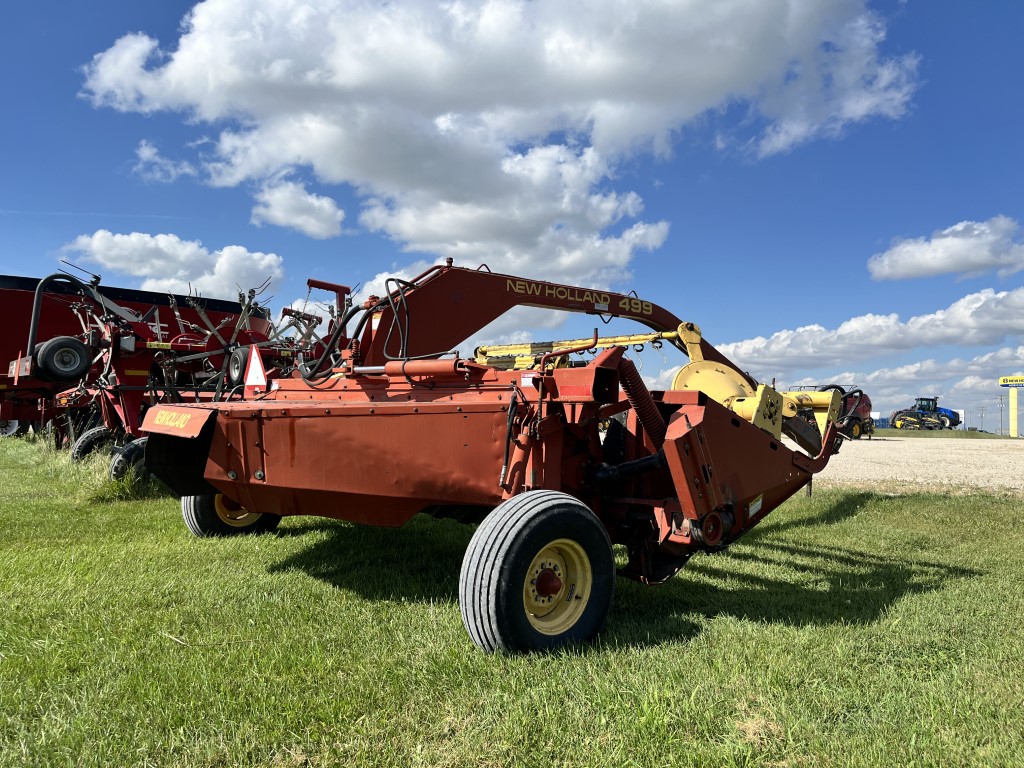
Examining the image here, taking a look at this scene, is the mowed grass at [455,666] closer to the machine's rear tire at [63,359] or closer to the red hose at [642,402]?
the red hose at [642,402]

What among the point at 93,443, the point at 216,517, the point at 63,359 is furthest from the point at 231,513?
the point at 93,443

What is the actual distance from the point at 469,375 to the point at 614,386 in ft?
3.00

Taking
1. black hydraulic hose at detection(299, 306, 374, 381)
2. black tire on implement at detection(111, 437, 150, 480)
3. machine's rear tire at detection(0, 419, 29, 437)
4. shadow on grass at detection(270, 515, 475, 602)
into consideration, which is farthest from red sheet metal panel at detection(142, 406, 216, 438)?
machine's rear tire at detection(0, 419, 29, 437)

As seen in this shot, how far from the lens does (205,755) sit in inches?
102

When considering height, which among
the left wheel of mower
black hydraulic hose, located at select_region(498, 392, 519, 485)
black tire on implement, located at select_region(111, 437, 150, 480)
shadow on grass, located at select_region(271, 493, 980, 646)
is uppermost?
black hydraulic hose, located at select_region(498, 392, 519, 485)

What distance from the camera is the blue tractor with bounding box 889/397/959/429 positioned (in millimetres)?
41188

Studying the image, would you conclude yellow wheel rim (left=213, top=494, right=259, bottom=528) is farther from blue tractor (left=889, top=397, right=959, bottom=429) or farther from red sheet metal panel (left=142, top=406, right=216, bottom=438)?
blue tractor (left=889, top=397, right=959, bottom=429)

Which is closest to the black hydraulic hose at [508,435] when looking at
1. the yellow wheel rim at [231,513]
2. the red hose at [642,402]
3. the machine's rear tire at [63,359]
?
the red hose at [642,402]

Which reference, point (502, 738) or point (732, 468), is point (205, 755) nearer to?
point (502, 738)

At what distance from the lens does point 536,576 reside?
145 inches

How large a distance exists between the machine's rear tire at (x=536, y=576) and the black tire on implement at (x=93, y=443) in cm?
838

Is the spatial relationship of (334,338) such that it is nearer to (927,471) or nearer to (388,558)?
(388,558)

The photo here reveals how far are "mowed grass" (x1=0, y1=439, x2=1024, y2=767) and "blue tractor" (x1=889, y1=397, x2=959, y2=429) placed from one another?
4031cm

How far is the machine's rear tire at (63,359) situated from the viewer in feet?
27.2
